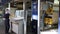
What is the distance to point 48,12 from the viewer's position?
245 inches

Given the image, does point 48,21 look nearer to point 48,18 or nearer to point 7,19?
point 48,18

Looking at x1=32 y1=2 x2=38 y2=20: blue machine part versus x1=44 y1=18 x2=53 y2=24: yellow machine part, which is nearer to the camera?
x1=32 y1=2 x2=38 y2=20: blue machine part

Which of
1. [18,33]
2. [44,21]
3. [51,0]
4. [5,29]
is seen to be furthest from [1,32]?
[51,0]

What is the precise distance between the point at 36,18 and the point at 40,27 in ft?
1.08

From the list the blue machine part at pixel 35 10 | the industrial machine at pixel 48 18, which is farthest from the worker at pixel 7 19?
the industrial machine at pixel 48 18

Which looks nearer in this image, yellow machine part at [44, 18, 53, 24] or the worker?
the worker

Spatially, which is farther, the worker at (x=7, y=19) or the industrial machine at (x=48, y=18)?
the industrial machine at (x=48, y=18)

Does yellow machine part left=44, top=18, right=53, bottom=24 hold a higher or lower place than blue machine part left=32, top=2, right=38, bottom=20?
lower

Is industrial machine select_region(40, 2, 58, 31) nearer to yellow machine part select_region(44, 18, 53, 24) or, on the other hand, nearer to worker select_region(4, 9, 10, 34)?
yellow machine part select_region(44, 18, 53, 24)

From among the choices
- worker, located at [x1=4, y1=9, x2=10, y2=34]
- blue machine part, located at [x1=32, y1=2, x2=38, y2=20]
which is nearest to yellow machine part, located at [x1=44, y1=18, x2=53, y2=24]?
blue machine part, located at [x1=32, y1=2, x2=38, y2=20]

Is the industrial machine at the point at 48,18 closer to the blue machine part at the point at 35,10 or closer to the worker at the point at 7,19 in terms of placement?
the blue machine part at the point at 35,10

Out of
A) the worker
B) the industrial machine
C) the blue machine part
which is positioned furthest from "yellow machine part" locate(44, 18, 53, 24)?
the worker

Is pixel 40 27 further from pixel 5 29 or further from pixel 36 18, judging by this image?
pixel 5 29

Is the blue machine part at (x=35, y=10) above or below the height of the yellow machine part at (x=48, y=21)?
above
